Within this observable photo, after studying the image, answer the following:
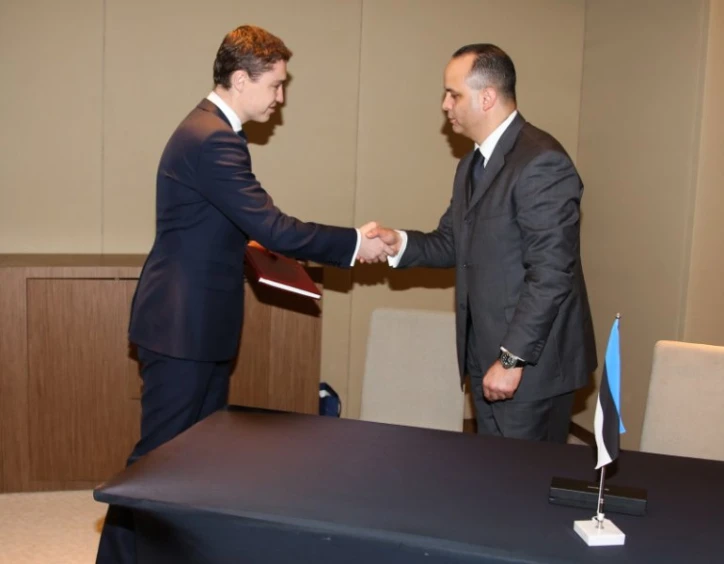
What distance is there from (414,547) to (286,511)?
267 mm

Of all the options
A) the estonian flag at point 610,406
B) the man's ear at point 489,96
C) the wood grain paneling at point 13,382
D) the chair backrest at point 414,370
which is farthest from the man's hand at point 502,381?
the wood grain paneling at point 13,382

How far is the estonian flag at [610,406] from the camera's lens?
174 cm

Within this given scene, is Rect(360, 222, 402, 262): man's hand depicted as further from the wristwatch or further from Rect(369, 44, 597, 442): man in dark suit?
the wristwatch

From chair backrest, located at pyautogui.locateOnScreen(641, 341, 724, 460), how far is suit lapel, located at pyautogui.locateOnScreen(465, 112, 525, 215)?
0.76 meters

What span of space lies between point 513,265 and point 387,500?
1206 mm

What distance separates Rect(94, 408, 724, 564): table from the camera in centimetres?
166

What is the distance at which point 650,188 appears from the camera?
167 inches

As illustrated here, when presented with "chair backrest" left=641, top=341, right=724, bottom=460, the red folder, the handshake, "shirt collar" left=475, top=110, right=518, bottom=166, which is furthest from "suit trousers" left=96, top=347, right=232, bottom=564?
Answer: "chair backrest" left=641, top=341, right=724, bottom=460

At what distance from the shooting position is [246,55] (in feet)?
10.00

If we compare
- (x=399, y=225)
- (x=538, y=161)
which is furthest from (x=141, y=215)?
(x=538, y=161)

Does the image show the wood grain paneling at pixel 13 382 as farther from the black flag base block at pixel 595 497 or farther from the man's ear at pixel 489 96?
the black flag base block at pixel 595 497

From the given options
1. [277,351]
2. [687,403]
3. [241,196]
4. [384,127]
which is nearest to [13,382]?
[277,351]

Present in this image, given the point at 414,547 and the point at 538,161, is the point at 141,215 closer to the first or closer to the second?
the point at 538,161

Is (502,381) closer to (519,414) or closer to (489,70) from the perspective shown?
(519,414)
